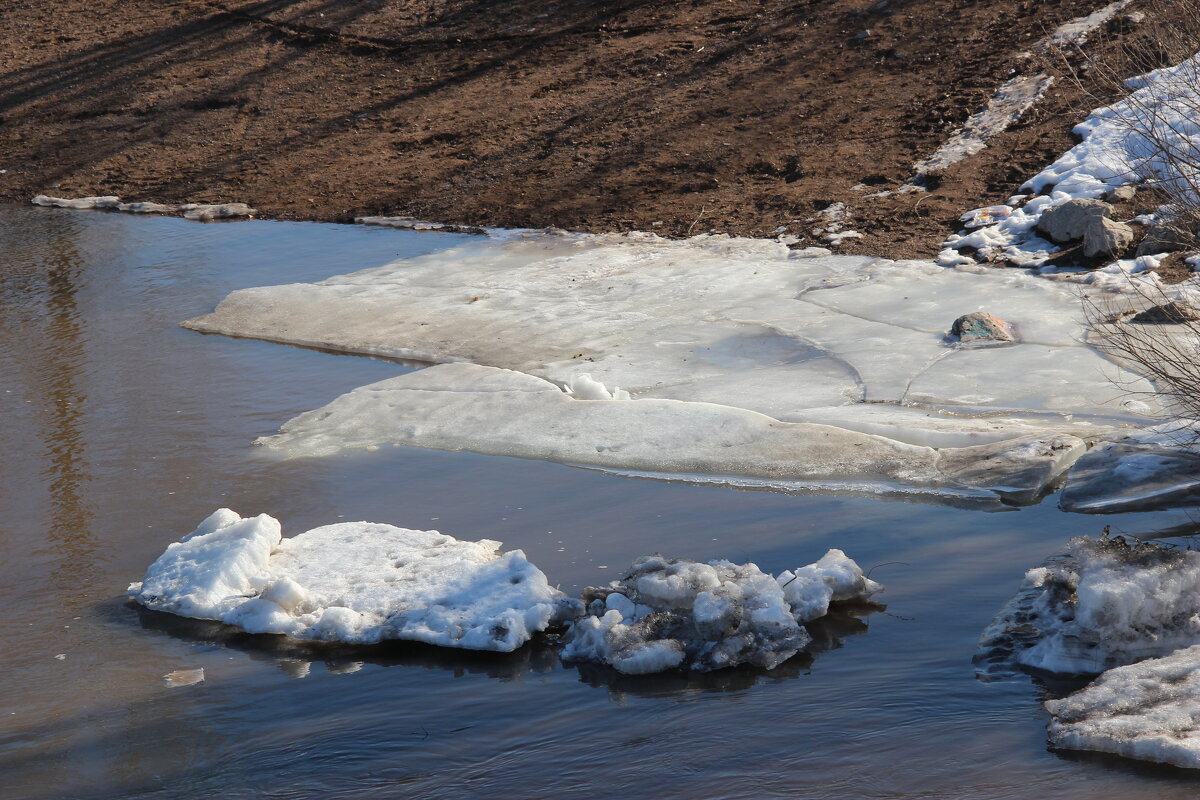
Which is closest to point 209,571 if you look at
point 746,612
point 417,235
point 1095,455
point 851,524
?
point 746,612

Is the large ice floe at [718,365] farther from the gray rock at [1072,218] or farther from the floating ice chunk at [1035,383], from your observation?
the gray rock at [1072,218]

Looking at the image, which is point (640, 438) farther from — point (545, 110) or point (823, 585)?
point (545, 110)

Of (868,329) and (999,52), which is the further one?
(999,52)

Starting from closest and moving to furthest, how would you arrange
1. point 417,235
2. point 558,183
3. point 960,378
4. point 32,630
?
point 32,630 → point 960,378 → point 417,235 → point 558,183

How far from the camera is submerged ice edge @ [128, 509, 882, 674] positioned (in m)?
4.95

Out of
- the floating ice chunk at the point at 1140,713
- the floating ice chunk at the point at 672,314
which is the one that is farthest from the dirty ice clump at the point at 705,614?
the floating ice chunk at the point at 672,314

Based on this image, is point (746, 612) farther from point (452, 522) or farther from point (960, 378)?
point (960, 378)

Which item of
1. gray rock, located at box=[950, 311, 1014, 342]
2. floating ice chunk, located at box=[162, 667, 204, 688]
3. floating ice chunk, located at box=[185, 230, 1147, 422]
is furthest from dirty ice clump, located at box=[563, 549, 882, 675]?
→ gray rock, located at box=[950, 311, 1014, 342]

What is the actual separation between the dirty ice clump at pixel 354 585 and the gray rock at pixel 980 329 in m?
3.91

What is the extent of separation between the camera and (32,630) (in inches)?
210

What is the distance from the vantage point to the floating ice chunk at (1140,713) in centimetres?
397

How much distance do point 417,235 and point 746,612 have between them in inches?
316

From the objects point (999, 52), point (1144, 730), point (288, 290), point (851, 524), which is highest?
point (999, 52)

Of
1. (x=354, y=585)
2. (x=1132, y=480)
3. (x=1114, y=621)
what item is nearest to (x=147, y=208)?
(x=354, y=585)
